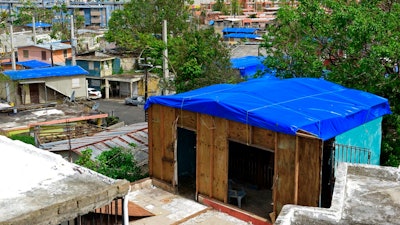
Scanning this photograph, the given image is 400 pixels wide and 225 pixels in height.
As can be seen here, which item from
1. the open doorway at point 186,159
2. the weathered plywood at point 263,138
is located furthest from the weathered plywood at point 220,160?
the open doorway at point 186,159

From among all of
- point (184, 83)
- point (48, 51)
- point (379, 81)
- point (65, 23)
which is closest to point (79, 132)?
point (184, 83)

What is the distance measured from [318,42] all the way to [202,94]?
557cm

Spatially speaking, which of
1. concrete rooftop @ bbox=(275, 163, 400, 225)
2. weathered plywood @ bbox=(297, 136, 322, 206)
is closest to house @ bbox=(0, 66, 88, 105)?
weathered plywood @ bbox=(297, 136, 322, 206)

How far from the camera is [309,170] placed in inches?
392

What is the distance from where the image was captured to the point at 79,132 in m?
23.1

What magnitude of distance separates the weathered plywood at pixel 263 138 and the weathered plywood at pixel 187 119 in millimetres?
1799

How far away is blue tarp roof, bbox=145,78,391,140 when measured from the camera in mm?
10141

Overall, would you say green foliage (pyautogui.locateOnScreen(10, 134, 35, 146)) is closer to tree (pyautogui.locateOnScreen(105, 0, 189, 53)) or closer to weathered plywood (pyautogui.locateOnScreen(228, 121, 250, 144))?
weathered plywood (pyautogui.locateOnScreen(228, 121, 250, 144))

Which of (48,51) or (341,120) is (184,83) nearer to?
(341,120)

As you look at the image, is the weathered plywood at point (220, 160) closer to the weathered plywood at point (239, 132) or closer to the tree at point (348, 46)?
the weathered plywood at point (239, 132)

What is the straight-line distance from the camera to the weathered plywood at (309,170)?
978 centimetres

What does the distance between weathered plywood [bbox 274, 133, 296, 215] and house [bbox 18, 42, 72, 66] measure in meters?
37.1

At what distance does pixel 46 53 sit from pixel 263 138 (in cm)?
3765

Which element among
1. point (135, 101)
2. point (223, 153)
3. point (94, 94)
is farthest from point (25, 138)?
point (94, 94)
